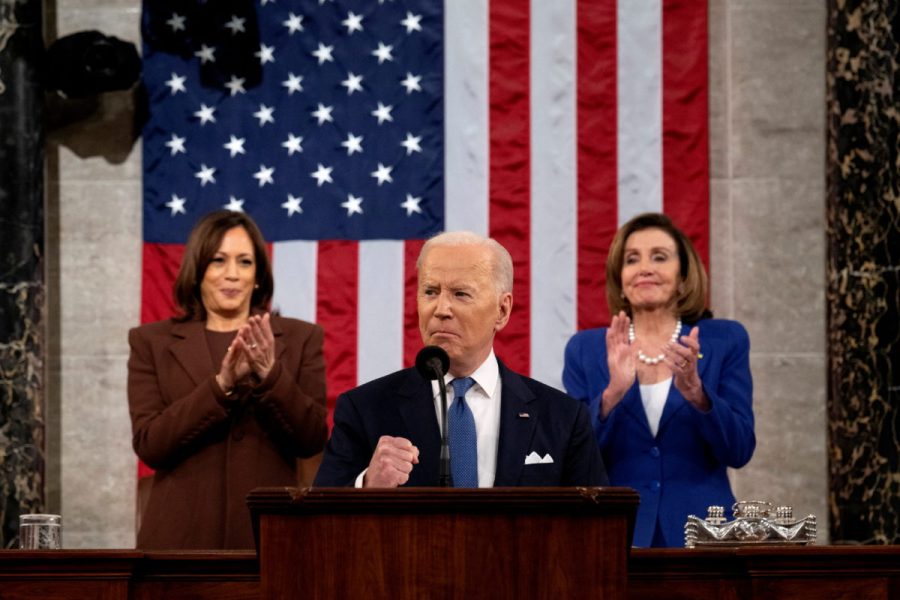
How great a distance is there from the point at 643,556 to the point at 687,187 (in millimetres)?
3242

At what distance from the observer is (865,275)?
5.48 metres

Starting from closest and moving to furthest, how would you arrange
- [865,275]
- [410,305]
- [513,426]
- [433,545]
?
[433,545] < [513,426] < [865,275] < [410,305]

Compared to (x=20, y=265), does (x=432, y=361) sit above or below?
below

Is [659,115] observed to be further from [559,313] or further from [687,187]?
[559,313]

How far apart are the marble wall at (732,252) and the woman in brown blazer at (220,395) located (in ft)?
5.49

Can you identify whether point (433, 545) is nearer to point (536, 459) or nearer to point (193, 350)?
point (536, 459)

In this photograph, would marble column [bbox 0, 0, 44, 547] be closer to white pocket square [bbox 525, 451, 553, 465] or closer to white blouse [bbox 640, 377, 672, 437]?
white blouse [bbox 640, 377, 672, 437]

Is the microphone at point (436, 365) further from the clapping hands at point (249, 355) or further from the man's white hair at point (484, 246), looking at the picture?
the clapping hands at point (249, 355)

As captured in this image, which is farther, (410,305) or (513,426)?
(410,305)

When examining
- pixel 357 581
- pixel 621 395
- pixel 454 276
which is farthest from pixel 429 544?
pixel 621 395

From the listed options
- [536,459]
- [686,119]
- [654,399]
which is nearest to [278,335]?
[654,399]

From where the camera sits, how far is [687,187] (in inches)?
229

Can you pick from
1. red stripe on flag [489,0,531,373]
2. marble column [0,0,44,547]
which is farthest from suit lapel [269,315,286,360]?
marble column [0,0,44,547]

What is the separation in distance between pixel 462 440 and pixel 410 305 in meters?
2.80
